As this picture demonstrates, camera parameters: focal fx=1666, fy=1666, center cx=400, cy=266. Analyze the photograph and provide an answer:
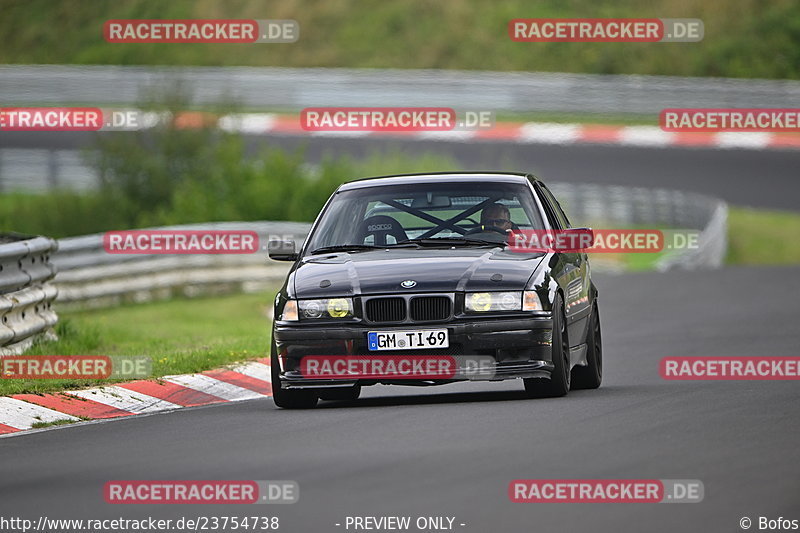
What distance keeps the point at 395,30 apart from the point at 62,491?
135 feet

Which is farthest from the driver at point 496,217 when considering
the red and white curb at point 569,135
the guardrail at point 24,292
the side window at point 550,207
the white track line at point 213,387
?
the red and white curb at point 569,135

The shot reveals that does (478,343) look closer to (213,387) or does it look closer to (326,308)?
(326,308)

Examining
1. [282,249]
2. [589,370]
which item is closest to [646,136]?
[589,370]

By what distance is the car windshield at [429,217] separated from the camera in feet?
37.0

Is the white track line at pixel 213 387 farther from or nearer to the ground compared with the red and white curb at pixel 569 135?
nearer to the ground

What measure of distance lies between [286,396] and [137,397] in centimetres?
141

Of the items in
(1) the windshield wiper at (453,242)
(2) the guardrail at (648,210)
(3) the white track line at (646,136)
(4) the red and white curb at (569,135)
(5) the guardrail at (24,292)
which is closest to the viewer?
(1) the windshield wiper at (453,242)

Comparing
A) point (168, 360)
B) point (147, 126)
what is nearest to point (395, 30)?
point (147, 126)

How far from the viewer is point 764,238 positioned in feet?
95.7

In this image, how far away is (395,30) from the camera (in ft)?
157

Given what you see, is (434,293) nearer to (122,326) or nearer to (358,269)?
(358,269)

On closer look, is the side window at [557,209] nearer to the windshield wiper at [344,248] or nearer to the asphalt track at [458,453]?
the asphalt track at [458,453]

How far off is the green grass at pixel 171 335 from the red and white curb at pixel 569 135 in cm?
1440

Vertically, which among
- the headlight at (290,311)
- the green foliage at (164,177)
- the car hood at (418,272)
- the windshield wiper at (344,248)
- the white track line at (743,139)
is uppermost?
the white track line at (743,139)
